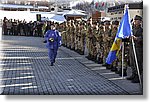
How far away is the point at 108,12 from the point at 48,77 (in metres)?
1.27

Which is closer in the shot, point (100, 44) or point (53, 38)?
point (53, 38)

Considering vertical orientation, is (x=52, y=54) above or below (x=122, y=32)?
below

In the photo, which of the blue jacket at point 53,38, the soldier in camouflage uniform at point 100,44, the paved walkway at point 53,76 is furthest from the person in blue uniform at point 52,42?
the soldier in camouflage uniform at point 100,44

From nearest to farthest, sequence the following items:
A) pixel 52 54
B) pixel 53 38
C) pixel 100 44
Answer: pixel 52 54 < pixel 53 38 < pixel 100 44

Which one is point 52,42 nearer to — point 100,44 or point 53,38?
point 53,38

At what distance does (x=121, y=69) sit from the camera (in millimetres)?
5906

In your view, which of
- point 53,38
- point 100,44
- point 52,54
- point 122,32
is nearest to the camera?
point 122,32

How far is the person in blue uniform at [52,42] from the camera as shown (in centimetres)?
555

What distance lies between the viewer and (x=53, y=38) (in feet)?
20.0

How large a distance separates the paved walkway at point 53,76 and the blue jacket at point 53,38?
0.11 m

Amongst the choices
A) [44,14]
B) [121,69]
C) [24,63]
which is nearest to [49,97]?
[44,14]

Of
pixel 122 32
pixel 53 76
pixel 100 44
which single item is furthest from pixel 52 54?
pixel 100 44

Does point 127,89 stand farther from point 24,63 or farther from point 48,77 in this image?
point 24,63

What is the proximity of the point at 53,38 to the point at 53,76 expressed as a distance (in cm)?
77
